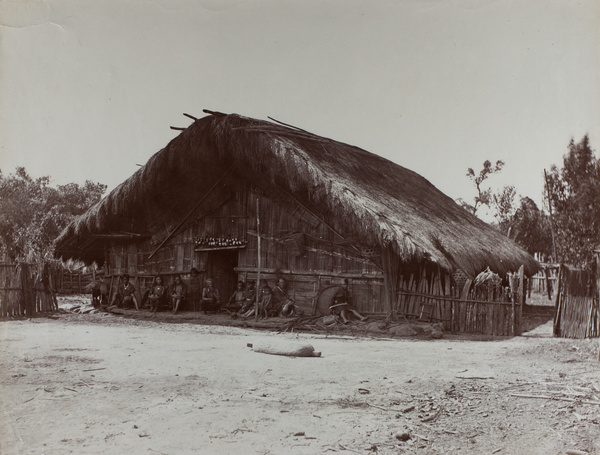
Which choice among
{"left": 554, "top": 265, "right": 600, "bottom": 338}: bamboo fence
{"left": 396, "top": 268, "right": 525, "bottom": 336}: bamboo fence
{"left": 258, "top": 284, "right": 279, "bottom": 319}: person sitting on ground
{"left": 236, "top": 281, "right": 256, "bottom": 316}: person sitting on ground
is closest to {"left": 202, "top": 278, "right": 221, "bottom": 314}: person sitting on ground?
{"left": 236, "top": 281, "right": 256, "bottom": 316}: person sitting on ground

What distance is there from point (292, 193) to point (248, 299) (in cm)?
280

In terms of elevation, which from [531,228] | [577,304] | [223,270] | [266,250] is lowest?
[577,304]

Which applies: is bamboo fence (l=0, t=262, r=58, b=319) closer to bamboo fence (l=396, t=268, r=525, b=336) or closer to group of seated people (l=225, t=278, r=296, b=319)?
group of seated people (l=225, t=278, r=296, b=319)

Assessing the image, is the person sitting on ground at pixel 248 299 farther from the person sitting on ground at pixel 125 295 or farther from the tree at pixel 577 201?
the tree at pixel 577 201

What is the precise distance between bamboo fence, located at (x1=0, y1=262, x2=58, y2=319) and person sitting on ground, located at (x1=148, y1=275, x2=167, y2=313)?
8.02ft

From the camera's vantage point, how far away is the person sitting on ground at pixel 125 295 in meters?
15.0

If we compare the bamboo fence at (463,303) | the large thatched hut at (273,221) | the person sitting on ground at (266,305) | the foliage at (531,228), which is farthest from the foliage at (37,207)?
the foliage at (531,228)

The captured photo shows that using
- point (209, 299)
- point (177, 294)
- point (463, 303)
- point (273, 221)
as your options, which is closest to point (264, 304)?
point (209, 299)

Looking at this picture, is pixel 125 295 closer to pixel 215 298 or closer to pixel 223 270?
pixel 223 270

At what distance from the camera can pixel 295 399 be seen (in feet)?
17.1

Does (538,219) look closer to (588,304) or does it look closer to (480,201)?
(480,201)

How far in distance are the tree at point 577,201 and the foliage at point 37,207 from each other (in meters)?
20.4

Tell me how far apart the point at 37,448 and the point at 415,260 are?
341 inches

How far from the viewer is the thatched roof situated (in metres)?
11.4
